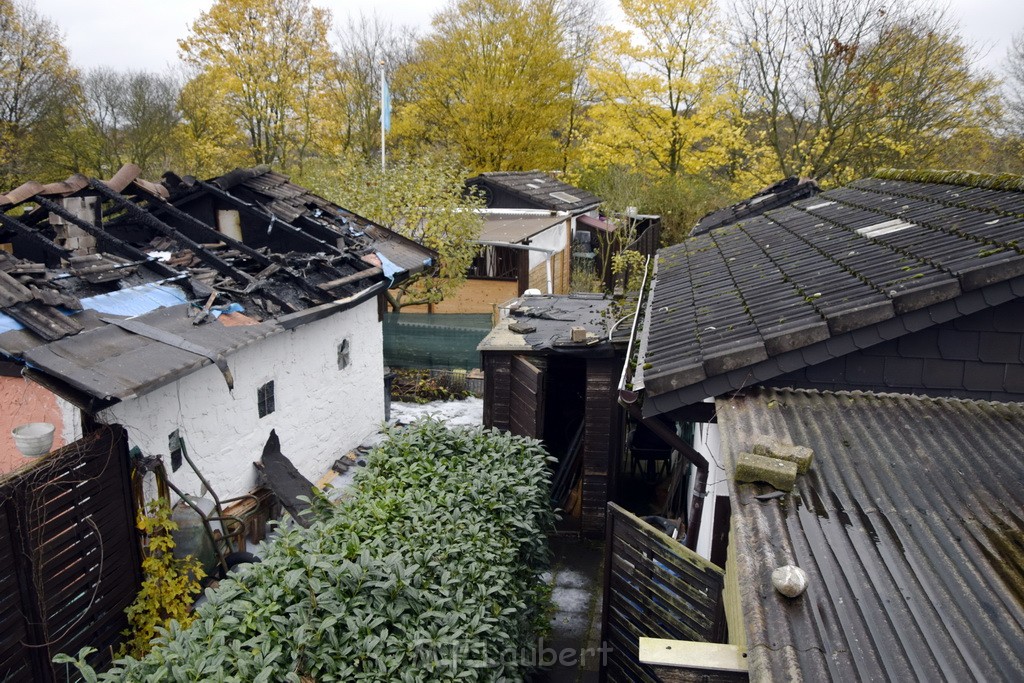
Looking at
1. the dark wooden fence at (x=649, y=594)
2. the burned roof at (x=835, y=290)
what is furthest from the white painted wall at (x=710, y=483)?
the burned roof at (x=835, y=290)

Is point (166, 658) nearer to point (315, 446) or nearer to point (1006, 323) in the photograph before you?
point (1006, 323)

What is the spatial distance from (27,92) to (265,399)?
20696mm

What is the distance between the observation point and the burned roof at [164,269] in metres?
5.75

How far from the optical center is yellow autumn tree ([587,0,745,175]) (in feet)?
83.7

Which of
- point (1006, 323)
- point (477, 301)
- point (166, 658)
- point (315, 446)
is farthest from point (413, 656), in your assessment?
point (477, 301)

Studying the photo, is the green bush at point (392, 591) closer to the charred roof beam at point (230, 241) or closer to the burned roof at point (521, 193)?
the charred roof beam at point (230, 241)

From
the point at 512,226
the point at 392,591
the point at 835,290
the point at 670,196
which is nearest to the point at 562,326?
the point at 835,290

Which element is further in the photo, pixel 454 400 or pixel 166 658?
pixel 454 400

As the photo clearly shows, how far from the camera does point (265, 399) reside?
337 inches

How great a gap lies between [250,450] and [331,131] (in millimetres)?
24370

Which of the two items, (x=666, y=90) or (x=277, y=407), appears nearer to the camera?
(x=277, y=407)

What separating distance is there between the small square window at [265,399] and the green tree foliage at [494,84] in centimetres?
2210

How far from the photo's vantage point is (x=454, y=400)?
1470 cm

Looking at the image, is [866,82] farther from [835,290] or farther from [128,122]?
[128,122]
